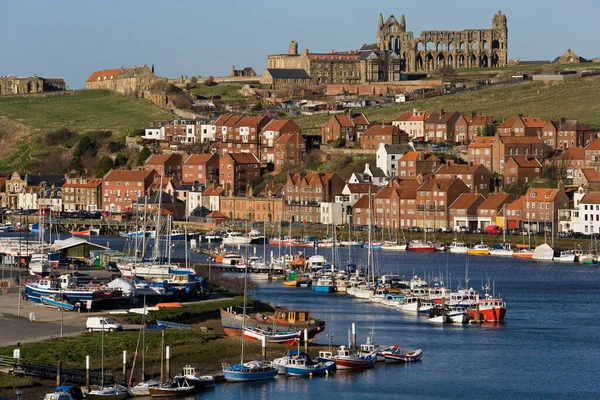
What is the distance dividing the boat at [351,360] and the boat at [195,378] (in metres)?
4.29

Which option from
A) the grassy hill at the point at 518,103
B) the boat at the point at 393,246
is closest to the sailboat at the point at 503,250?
the boat at the point at 393,246

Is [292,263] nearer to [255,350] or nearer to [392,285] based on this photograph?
[392,285]

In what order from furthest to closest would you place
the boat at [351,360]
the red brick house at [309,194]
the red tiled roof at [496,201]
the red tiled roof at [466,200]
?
the red brick house at [309,194]
the red tiled roof at [466,200]
the red tiled roof at [496,201]
the boat at [351,360]

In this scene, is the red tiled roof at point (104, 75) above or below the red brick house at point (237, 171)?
above

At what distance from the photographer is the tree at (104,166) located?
117 m

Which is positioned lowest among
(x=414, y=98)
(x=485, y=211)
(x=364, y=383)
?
(x=364, y=383)

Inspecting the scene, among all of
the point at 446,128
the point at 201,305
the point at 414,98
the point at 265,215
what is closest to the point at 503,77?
the point at 414,98

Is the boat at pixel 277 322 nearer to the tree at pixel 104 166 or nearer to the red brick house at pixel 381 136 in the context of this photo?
the red brick house at pixel 381 136

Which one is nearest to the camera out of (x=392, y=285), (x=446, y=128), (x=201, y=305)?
(x=201, y=305)

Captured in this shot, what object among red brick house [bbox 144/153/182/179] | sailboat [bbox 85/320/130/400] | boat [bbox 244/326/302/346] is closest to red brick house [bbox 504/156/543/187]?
red brick house [bbox 144/153/182/179]

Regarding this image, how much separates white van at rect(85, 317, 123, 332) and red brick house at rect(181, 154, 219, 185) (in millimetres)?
58037

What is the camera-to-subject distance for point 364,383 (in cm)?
4250

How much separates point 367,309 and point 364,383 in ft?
49.7

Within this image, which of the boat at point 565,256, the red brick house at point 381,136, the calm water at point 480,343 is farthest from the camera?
the red brick house at point 381,136
